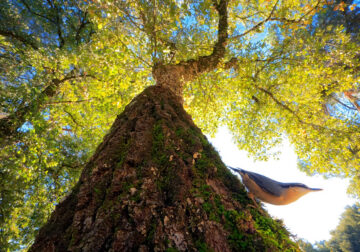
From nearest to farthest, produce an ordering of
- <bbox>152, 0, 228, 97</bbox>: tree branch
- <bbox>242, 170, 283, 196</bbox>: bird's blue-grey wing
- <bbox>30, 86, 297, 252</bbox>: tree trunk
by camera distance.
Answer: <bbox>30, 86, 297, 252</bbox>: tree trunk
<bbox>242, 170, 283, 196</bbox>: bird's blue-grey wing
<bbox>152, 0, 228, 97</bbox>: tree branch

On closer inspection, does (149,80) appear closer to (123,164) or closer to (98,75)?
(98,75)

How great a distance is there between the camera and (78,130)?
8.72 metres

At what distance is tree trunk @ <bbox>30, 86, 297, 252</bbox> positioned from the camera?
54.1 inches

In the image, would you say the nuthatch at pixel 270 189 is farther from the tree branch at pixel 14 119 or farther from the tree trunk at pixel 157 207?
the tree branch at pixel 14 119

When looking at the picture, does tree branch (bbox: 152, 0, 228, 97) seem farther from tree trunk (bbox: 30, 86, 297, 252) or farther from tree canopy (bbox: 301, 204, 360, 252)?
tree canopy (bbox: 301, 204, 360, 252)

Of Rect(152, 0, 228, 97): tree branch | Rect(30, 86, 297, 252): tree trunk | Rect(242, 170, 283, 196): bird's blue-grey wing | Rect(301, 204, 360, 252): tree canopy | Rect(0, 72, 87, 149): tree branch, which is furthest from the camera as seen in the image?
Rect(301, 204, 360, 252): tree canopy

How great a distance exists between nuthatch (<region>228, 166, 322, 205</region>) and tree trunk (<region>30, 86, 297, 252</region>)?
2.94 meters

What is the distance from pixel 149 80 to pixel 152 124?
264 inches

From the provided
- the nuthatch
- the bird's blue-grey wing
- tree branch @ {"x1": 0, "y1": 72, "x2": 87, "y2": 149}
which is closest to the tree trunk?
the nuthatch

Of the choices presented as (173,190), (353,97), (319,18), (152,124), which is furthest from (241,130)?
(319,18)

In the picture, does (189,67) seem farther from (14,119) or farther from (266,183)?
(14,119)

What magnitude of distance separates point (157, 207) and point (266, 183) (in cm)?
493

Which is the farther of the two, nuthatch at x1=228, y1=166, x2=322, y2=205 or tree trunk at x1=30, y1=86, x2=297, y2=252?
nuthatch at x1=228, y1=166, x2=322, y2=205

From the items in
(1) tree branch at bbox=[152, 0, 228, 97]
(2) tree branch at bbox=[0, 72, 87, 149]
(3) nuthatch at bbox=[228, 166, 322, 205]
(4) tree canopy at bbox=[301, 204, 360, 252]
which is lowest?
(4) tree canopy at bbox=[301, 204, 360, 252]
